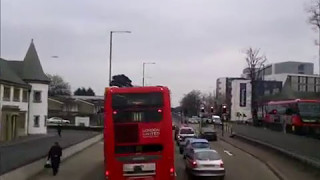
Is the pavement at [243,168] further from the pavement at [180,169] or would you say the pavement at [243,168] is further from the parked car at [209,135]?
the parked car at [209,135]

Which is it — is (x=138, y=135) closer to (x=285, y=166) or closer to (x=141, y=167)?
(x=141, y=167)

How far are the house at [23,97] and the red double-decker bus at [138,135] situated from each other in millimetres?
38235

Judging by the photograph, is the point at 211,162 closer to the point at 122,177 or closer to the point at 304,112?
the point at 122,177

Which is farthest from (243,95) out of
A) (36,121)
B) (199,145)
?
(199,145)

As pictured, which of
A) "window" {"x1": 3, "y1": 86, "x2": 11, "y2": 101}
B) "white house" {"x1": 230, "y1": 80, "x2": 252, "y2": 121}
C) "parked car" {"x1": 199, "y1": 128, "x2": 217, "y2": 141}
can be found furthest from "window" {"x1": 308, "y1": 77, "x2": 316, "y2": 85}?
"window" {"x1": 3, "y1": 86, "x2": 11, "y2": 101}

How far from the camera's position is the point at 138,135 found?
1875 cm

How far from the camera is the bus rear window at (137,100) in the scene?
739 inches

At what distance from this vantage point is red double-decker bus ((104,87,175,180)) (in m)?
18.7

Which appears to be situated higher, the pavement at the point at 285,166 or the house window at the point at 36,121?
the house window at the point at 36,121

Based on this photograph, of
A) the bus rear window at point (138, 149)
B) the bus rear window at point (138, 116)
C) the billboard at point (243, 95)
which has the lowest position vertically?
the bus rear window at point (138, 149)

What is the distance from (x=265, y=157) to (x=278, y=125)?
66.5ft

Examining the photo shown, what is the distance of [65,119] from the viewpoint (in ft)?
369

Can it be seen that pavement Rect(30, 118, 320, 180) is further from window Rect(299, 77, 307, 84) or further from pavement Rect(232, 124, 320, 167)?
window Rect(299, 77, 307, 84)

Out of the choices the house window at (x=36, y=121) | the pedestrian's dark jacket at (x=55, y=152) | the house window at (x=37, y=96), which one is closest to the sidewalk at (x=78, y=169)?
the pedestrian's dark jacket at (x=55, y=152)
